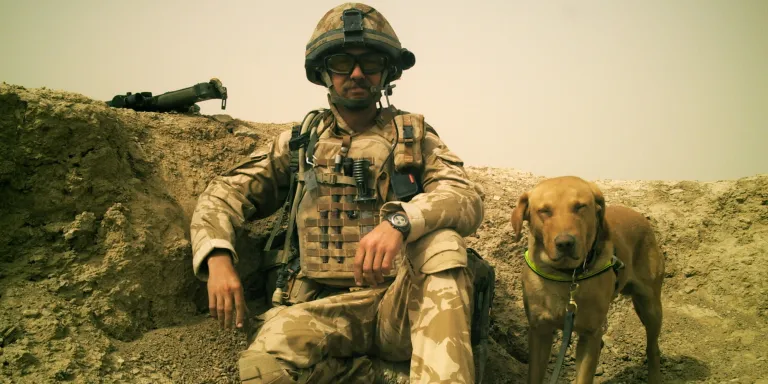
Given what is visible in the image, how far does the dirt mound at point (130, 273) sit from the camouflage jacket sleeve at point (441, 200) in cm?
153

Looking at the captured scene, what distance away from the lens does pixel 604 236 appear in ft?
13.1

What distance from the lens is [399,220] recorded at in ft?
9.98

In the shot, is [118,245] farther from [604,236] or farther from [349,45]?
[604,236]

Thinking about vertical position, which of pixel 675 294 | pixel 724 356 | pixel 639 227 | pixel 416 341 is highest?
pixel 639 227

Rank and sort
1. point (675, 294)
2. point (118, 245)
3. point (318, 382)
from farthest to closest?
point (675, 294)
point (118, 245)
point (318, 382)

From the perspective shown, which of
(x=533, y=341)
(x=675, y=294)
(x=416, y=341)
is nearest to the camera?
(x=416, y=341)

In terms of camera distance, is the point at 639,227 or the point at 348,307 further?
the point at 639,227

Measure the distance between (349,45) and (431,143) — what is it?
2.87 feet

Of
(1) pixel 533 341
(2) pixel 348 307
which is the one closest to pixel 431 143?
(2) pixel 348 307

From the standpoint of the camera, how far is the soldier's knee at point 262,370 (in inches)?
121

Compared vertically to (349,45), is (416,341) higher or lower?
lower

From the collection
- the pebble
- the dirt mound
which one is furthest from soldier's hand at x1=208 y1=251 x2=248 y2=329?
the pebble

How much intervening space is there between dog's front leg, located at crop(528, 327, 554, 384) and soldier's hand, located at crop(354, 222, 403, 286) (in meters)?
1.71

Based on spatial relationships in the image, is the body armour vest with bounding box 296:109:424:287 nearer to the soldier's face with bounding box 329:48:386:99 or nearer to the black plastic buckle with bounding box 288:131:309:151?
the black plastic buckle with bounding box 288:131:309:151
